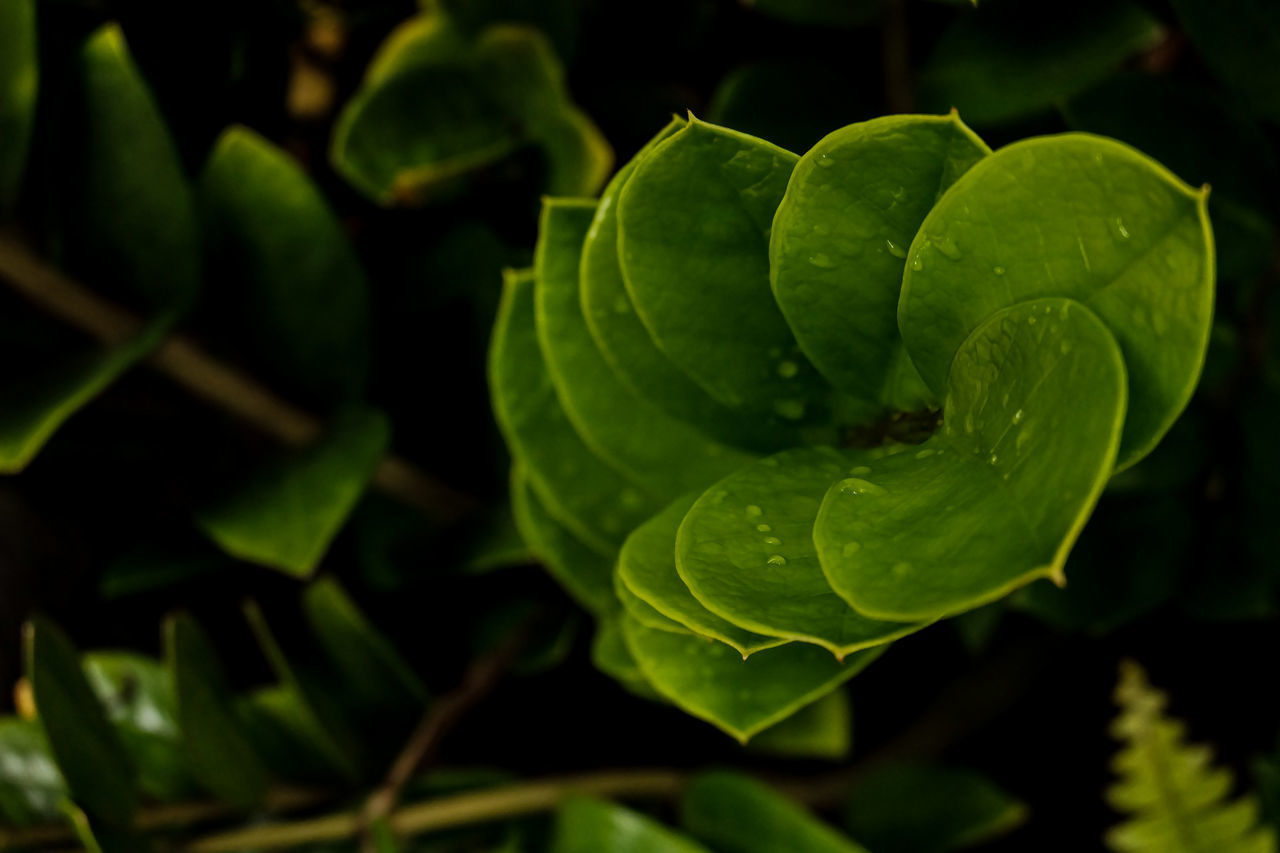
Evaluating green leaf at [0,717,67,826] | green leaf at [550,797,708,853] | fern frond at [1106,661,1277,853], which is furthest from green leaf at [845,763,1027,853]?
green leaf at [0,717,67,826]

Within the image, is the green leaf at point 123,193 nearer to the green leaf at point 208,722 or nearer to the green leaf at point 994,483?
the green leaf at point 208,722

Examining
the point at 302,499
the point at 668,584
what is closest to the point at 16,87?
the point at 302,499

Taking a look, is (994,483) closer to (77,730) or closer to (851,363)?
(851,363)

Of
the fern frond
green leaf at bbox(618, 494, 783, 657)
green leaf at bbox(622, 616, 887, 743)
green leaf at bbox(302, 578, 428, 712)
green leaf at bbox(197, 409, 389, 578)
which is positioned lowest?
the fern frond

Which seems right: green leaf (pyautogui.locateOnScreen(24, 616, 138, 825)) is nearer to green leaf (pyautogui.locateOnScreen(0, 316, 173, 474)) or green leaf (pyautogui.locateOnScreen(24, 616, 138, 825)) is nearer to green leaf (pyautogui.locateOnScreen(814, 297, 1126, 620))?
green leaf (pyautogui.locateOnScreen(0, 316, 173, 474))

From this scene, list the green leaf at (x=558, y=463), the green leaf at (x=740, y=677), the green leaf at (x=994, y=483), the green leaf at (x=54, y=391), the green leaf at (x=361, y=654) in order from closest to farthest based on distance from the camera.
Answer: the green leaf at (x=994, y=483)
the green leaf at (x=740, y=677)
the green leaf at (x=558, y=463)
the green leaf at (x=54, y=391)
the green leaf at (x=361, y=654)

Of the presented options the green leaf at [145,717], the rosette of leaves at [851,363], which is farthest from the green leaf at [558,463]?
the green leaf at [145,717]
